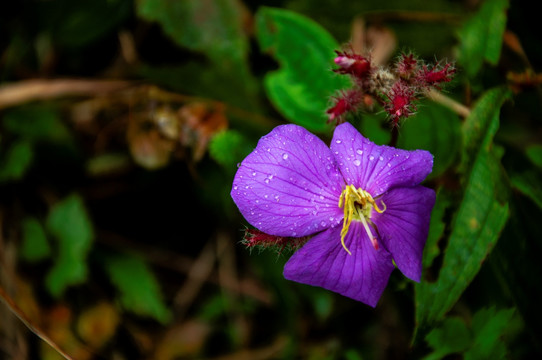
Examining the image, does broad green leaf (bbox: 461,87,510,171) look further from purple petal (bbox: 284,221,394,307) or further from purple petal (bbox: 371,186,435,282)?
purple petal (bbox: 284,221,394,307)

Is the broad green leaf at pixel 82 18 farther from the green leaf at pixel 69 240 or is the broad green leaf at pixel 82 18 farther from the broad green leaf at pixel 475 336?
the broad green leaf at pixel 475 336

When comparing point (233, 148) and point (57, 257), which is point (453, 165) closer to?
point (233, 148)

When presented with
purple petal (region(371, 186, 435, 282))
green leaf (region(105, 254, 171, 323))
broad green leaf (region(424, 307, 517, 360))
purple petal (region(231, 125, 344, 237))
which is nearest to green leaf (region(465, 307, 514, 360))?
broad green leaf (region(424, 307, 517, 360))

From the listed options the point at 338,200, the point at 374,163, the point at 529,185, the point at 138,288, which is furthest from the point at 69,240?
the point at 529,185

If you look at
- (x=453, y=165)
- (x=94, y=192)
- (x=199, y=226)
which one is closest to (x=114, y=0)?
(x=94, y=192)

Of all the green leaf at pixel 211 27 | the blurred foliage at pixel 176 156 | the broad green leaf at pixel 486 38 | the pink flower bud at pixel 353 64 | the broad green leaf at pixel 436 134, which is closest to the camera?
the pink flower bud at pixel 353 64

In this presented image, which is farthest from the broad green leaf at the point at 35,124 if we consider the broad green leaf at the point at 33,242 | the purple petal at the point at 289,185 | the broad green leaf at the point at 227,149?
the purple petal at the point at 289,185

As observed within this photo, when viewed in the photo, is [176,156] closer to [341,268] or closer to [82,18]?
[82,18]
